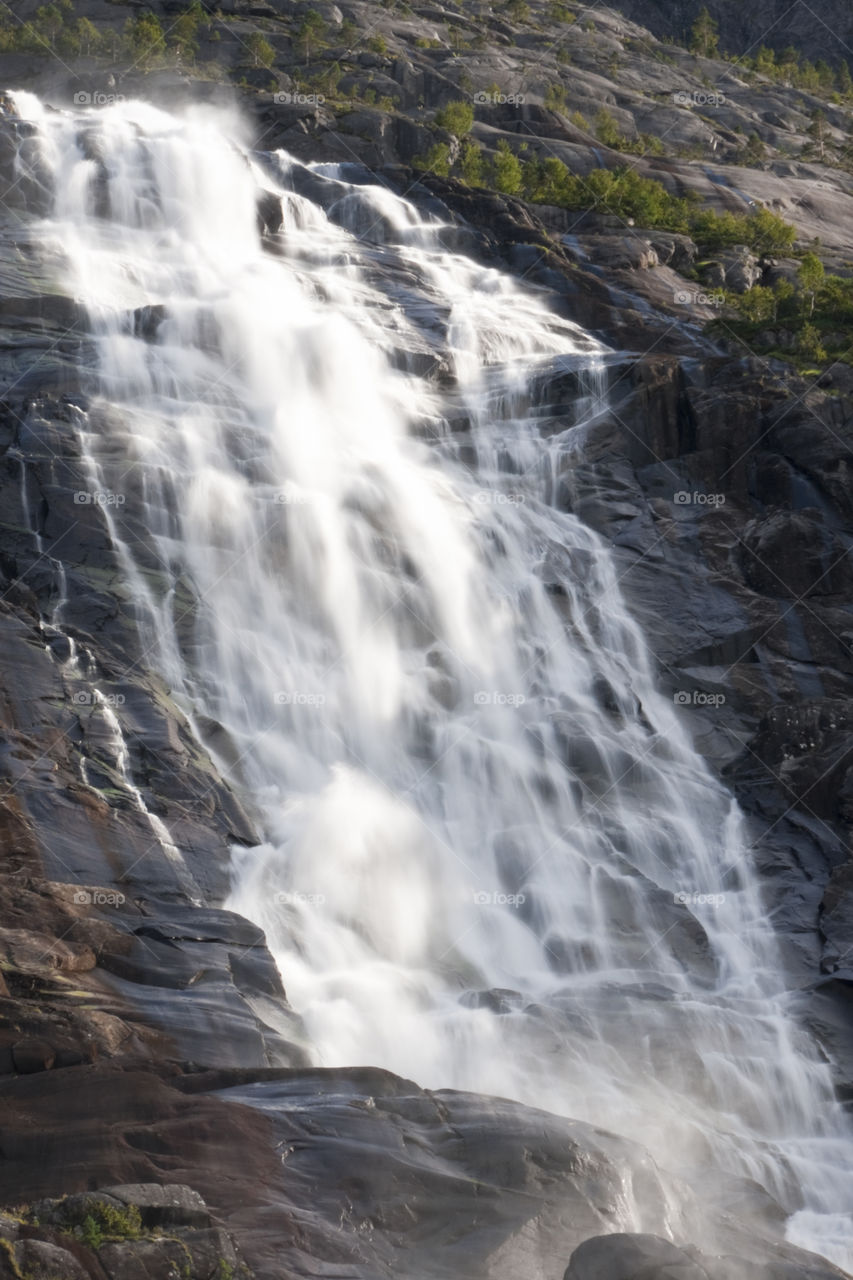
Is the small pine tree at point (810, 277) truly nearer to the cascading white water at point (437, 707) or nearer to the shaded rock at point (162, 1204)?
the cascading white water at point (437, 707)

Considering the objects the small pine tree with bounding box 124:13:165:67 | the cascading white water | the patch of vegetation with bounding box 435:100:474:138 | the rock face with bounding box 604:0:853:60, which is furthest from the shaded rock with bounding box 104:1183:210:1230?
the rock face with bounding box 604:0:853:60

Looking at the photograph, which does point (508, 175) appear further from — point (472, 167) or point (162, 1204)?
point (162, 1204)

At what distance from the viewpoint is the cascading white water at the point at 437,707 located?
1988 cm

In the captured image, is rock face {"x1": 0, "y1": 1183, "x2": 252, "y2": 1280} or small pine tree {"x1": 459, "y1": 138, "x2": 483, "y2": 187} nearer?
rock face {"x1": 0, "y1": 1183, "x2": 252, "y2": 1280}

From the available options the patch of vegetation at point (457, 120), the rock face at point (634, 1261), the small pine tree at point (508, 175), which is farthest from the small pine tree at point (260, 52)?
the rock face at point (634, 1261)

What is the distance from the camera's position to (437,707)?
2798 cm

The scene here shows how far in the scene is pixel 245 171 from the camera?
164 ft

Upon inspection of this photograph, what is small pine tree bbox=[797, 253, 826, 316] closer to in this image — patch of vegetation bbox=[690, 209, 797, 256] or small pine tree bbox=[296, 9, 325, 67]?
patch of vegetation bbox=[690, 209, 797, 256]

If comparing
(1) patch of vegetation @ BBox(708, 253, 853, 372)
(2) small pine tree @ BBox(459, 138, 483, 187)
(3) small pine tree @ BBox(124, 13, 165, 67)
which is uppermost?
(3) small pine tree @ BBox(124, 13, 165, 67)

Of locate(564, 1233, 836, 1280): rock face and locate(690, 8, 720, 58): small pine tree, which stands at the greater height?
locate(690, 8, 720, 58): small pine tree

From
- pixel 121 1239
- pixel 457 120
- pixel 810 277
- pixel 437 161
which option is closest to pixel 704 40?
pixel 457 120

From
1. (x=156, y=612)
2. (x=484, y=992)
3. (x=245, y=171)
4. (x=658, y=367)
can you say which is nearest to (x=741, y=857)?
(x=484, y=992)

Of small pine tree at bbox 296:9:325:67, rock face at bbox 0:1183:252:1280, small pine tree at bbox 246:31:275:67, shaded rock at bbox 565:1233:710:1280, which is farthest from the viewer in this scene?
small pine tree at bbox 296:9:325:67

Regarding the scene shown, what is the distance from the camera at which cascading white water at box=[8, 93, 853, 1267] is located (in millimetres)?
19875
